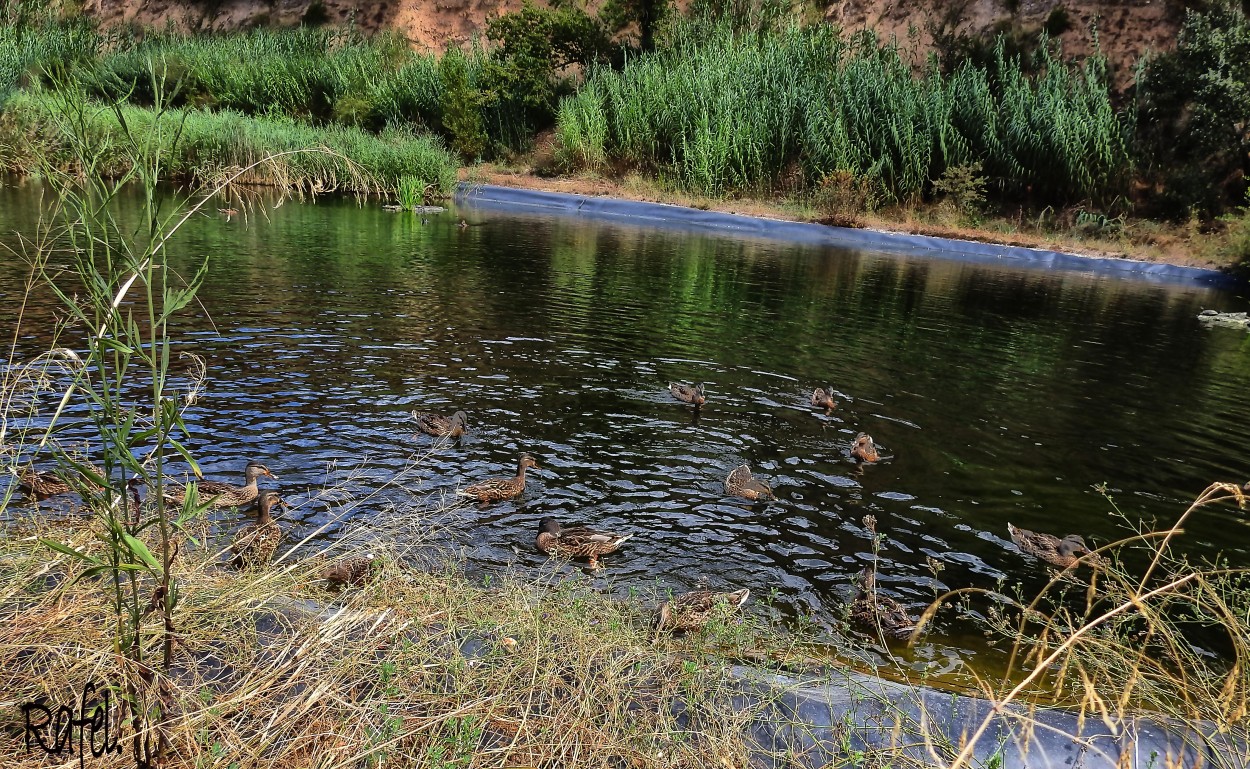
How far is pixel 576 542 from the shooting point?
5.80 m

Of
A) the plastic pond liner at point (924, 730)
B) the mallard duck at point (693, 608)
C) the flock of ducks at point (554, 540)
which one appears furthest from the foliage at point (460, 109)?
the plastic pond liner at point (924, 730)

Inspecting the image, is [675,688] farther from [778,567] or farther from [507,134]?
[507,134]

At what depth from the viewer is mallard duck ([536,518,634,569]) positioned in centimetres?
581

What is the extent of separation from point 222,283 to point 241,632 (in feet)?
36.1

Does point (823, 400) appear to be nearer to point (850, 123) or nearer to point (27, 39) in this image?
point (850, 123)

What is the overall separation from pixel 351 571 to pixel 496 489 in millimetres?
1976

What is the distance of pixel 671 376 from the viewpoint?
1034 centimetres

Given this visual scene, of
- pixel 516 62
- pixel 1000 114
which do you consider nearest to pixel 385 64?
pixel 516 62

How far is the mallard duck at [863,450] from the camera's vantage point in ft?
26.3

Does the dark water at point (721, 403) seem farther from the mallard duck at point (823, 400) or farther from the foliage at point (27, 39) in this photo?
the foliage at point (27, 39)

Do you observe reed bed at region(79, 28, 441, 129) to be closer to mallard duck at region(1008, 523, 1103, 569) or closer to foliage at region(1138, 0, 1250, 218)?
foliage at region(1138, 0, 1250, 218)
